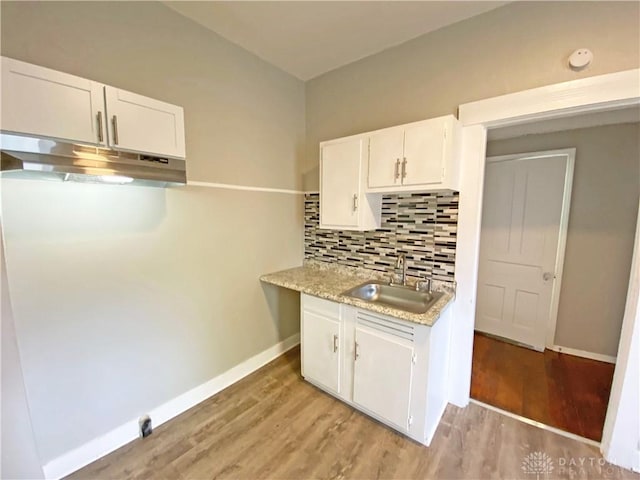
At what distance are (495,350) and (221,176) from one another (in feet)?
10.8

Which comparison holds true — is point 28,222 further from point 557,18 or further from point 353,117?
point 557,18

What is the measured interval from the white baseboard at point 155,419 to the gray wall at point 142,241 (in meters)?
0.05

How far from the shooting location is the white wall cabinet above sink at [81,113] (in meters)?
1.14

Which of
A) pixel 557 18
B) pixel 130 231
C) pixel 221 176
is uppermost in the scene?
pixel 557 18

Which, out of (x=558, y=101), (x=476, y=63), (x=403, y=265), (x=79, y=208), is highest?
(x=476, y=63)

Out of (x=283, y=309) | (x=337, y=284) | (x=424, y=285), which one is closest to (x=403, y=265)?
(x=424, y=285)

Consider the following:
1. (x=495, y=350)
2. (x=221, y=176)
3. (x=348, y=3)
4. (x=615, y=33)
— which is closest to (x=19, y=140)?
(x=221, y=176)

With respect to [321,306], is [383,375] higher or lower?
lower

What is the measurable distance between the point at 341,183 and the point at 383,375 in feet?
4.79

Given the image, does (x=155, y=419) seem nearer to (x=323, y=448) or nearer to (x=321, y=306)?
(x=323, y=448)

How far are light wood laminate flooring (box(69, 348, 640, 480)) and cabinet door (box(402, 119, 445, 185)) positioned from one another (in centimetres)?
173

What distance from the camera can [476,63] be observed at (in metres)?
1.87

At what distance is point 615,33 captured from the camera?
1459mm

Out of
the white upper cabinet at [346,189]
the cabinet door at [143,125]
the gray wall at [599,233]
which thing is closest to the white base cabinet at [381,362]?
the white upper cabinet at [346,189]
